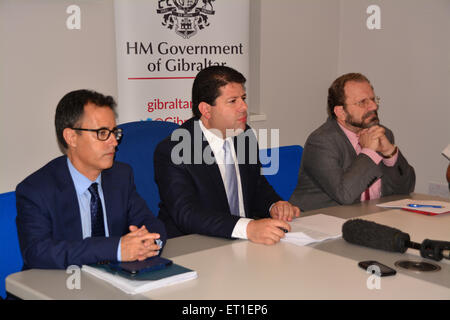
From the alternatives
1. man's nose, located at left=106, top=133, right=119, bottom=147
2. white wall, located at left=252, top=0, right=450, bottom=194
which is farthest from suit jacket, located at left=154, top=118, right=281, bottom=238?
white wall, located at left=252, top=0, right=450, bottom=194

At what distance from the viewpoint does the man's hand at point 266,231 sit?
193cm

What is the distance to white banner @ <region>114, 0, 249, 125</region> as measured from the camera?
12.1 feet

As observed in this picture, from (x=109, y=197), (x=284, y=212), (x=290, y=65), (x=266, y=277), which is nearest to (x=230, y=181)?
(x=284, y=212)

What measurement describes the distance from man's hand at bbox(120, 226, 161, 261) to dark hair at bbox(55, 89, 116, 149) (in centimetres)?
53

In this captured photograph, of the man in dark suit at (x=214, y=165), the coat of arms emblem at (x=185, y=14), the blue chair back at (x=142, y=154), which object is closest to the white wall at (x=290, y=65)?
the coat of arms emblem at (x=185, y=14)

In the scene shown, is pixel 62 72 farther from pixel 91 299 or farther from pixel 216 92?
pixel 91 299

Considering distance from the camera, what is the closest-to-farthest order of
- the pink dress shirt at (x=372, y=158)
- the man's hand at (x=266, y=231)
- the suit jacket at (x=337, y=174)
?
the man's hand at (x=266, y=231)
the suit jacket at (x=337, y=174)
the pink dress shirt at (x=372, y=158)

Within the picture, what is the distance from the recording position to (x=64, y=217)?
1918 mm

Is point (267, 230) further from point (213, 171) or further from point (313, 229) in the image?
point (213, 171)

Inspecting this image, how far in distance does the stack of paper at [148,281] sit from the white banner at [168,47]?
224 cm

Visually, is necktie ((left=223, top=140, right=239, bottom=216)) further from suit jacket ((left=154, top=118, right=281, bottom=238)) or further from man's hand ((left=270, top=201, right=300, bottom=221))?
man's hand ((left=270, top=201, right=300, bottom=221))

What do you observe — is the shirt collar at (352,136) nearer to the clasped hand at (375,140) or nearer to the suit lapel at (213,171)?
the clasped hand at (375,140)

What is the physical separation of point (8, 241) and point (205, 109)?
1.06 meters
